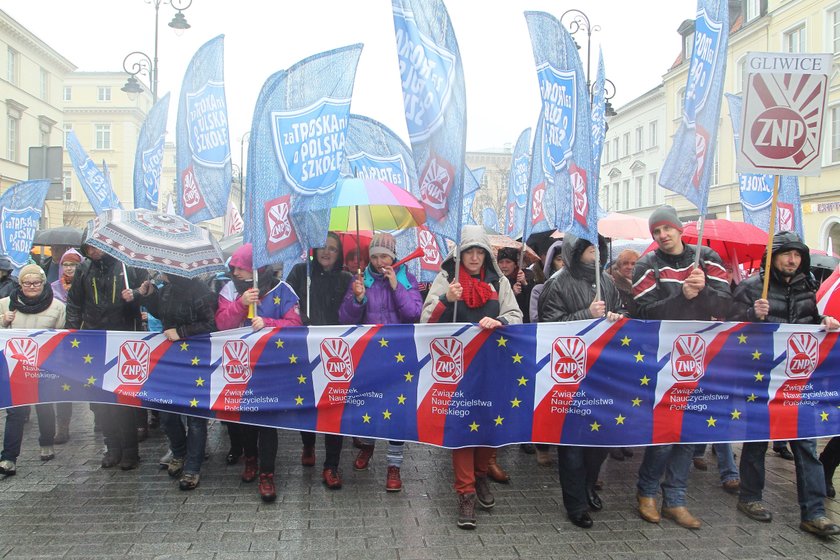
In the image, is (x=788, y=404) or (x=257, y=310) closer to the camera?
(x=788, y=404)

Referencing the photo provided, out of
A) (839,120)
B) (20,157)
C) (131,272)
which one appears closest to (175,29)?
(131,272)

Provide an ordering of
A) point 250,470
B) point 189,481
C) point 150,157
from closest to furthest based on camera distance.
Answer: point 189,481
point 250,470
point 150,157

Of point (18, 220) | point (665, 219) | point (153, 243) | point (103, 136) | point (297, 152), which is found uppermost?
point (103, 136)

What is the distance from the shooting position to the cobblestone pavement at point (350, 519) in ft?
14.1

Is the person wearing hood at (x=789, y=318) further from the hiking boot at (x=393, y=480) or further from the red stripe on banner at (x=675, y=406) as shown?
the hiking boot at (x=393, y=480)

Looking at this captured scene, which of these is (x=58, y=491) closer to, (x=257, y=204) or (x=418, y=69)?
(x=257, y=204)

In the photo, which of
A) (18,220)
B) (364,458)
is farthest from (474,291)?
(18,220)

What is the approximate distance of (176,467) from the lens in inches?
223

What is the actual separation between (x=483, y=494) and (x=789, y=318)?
2620mm

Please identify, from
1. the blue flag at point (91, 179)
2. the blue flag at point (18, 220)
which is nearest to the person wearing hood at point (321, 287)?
the blue flag at point (91, 179)

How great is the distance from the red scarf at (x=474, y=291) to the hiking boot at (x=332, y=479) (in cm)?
174

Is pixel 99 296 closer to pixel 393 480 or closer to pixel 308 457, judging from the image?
pixel 308 457

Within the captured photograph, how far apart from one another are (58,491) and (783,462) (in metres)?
6.26

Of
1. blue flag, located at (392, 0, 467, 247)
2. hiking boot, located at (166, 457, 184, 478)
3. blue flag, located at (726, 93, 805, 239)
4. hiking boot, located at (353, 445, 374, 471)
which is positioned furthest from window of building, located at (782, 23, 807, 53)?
hiking boot, located at (166, 457, 184, 478)
